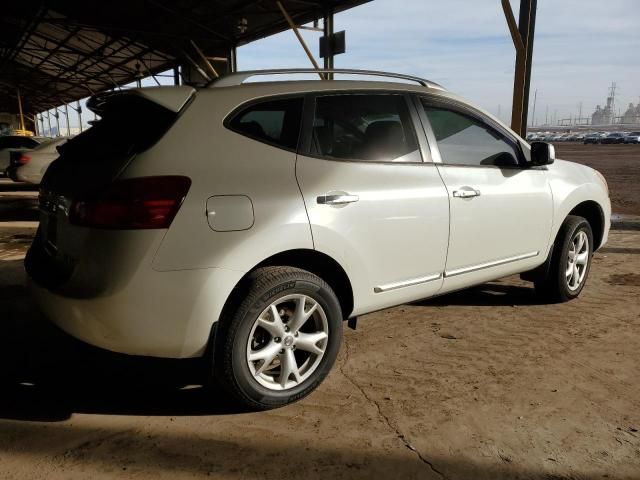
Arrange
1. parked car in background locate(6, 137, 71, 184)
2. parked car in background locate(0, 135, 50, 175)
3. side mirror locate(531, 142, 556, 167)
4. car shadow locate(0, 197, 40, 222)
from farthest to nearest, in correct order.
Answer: parked car in background locate(0, 135, 50, 175)
parked car in background locate(6, 137, 71, 184)
car shadow locate(0, 197, 40, 222)
side mirror locate(531, 142, 556, 167)

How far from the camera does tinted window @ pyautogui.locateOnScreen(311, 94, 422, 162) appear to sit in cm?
281

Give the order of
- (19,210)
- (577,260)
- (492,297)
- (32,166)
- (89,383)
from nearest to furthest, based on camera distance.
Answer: (89,383) → (577,260) → (492,297) → (19,210) → (32,166)

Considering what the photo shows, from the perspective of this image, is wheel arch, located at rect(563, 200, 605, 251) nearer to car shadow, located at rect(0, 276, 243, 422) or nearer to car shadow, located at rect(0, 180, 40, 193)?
car shadow, located at rect(0, 276, 243, 422)

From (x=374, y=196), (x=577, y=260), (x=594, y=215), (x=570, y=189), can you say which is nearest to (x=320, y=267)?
(x=374, y=196)

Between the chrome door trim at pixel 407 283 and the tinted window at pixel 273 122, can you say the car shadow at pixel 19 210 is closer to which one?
the tinted window at pixel 273 122

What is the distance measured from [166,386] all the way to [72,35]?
18.9 meters

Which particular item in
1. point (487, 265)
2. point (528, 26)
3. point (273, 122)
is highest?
point (528, 26)

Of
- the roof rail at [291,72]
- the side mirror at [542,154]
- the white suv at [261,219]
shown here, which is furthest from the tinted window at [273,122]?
the side mirror at [542,154]

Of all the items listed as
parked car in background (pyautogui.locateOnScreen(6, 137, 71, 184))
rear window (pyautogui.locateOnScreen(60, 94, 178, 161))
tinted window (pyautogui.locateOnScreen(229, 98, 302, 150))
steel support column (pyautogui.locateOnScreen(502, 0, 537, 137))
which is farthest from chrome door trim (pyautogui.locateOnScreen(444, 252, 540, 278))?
parked car in background (pyautogui.locateOnScreen(6, 137, 71, 184))

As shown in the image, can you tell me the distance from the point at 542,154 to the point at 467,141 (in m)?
0.65

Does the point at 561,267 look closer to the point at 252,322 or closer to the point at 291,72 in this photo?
the point at 291,72

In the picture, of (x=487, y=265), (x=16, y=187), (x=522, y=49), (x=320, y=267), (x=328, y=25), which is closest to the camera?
(x=320, y=267)

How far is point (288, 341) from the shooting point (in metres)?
2.63

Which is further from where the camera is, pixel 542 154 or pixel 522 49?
pixel 522 49
